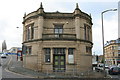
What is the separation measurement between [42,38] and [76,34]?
532 cm

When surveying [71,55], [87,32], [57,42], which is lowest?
[71,55]

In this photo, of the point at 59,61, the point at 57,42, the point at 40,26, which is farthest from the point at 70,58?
the point at 40,26

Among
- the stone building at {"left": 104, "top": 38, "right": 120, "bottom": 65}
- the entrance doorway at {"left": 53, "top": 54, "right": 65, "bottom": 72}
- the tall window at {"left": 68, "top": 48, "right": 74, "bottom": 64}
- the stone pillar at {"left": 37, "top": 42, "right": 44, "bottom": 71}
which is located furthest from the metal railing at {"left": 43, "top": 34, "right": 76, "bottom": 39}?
the stone building at {"left": 104, "top": 38, "right": 120, "bottom": 65}

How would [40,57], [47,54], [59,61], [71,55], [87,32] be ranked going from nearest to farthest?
[40,57] < [71,55] < [47,54] < [59,61] < [87,32]

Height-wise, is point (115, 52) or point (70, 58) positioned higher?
point (115, 52)

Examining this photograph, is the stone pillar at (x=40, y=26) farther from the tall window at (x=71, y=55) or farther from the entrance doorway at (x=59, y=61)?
the tall window at (x=71, y=55)

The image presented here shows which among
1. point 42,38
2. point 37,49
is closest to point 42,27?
point 42,38

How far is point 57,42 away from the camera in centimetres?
2614

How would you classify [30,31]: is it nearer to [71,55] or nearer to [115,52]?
[71,55]

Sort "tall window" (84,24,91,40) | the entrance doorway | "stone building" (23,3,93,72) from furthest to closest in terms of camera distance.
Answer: "tall window" (84,24,91,40), the entrance doorway, "stone building" (23,3,93,72)

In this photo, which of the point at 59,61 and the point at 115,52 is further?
the point at 115,52

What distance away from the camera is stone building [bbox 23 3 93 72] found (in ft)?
85.9

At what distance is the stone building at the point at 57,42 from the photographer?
85.9 ft

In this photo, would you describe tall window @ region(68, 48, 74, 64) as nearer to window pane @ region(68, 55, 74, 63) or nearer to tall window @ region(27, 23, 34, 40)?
window pane @ region(68, 55, 74, 63)
